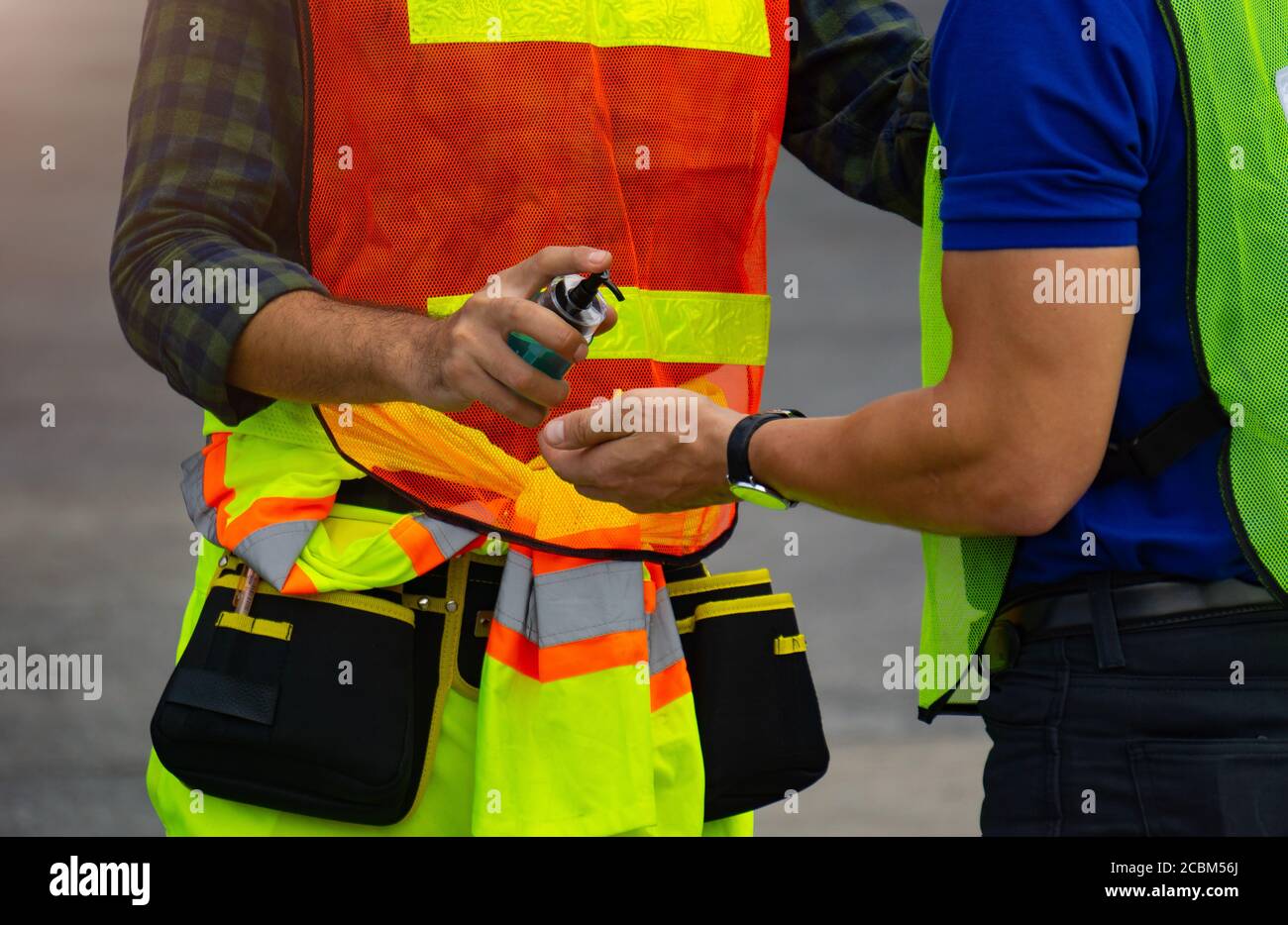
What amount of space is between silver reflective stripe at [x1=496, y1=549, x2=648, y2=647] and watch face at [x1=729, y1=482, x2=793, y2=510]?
230mm

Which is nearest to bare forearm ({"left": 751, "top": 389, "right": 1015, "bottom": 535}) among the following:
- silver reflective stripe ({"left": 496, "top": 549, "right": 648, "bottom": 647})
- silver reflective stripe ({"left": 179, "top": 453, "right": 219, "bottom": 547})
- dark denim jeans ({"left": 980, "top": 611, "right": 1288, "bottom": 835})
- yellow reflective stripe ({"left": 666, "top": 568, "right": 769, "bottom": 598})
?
dark denim jeans ({"left": 980, "top": 611, "right": 1288, "bottom": 835})

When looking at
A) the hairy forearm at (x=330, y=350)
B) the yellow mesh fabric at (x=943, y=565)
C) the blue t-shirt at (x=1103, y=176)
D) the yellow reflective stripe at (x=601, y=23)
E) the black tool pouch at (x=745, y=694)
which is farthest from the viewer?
the black tool pouch at (x=745, y=694)

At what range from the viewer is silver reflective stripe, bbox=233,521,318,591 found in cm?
165

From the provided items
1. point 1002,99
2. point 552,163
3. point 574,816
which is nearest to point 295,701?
point 574,816

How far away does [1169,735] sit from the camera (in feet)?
4.20

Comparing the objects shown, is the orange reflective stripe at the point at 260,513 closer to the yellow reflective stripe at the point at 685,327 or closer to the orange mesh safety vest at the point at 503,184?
the orange mesh safety vest at the point at 503,184

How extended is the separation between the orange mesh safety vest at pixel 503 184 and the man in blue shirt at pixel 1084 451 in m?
0.43

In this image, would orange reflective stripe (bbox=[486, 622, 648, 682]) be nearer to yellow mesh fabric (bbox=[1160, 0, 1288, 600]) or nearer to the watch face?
the watch face

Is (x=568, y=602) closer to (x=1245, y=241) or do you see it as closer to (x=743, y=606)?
(x=743, y=606)

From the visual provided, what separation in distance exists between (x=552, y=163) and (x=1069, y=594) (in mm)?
729

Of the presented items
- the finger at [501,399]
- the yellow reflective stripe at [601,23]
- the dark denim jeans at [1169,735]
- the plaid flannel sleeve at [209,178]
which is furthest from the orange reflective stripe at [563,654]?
the yellow reflective stripe at [601,23]

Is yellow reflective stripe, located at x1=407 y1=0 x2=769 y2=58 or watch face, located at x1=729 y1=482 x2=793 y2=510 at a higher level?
yellow reflective stripe, located at x1=407 y1=0 x2=769 y2=58

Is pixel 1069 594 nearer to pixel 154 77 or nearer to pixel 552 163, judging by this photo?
pixel 552 163

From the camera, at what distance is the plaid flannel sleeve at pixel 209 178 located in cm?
163
